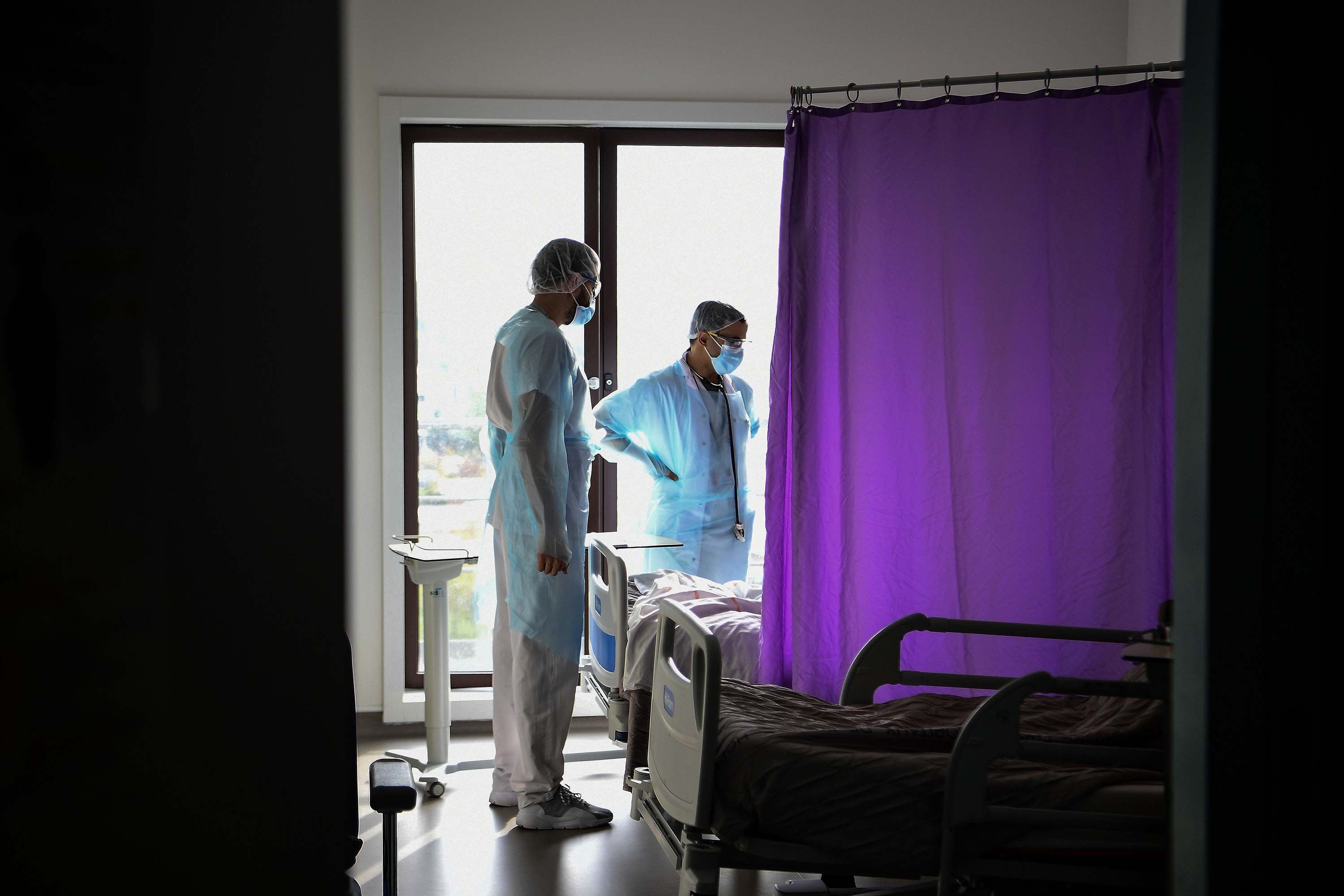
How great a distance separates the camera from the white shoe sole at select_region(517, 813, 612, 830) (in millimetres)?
3139

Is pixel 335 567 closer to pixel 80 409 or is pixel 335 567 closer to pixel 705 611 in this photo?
pixel 80 409

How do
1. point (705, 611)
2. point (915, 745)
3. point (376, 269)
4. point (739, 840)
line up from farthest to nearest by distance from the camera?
point (376, 269), point (705, 611), point (915, 745), point (739, 840)

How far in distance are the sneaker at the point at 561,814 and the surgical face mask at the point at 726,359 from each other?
1.68 metres

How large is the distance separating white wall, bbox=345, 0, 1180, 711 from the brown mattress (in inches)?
102

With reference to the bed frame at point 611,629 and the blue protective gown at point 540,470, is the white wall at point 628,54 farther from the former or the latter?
the bed frame at point 611,629

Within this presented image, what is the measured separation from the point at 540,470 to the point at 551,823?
3.69ft

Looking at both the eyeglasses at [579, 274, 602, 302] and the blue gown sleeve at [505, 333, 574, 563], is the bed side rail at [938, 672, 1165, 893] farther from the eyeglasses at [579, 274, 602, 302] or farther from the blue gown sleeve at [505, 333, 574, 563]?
the eyeglasses at [579, 274, 602, 302]

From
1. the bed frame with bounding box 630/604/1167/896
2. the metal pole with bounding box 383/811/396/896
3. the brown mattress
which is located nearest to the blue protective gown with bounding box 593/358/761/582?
the bed frame with bounding box 630/604/1167/896

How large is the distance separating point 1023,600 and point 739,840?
1.12 m

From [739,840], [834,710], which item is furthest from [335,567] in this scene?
[834,710]

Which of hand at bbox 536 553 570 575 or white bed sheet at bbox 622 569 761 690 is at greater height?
hand at bbox 536 553 570 575

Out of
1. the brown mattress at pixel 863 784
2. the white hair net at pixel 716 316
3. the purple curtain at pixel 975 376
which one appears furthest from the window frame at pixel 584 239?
the brown mattress at pixel 863 784

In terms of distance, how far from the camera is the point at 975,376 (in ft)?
8.57

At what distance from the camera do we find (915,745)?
2086mm
